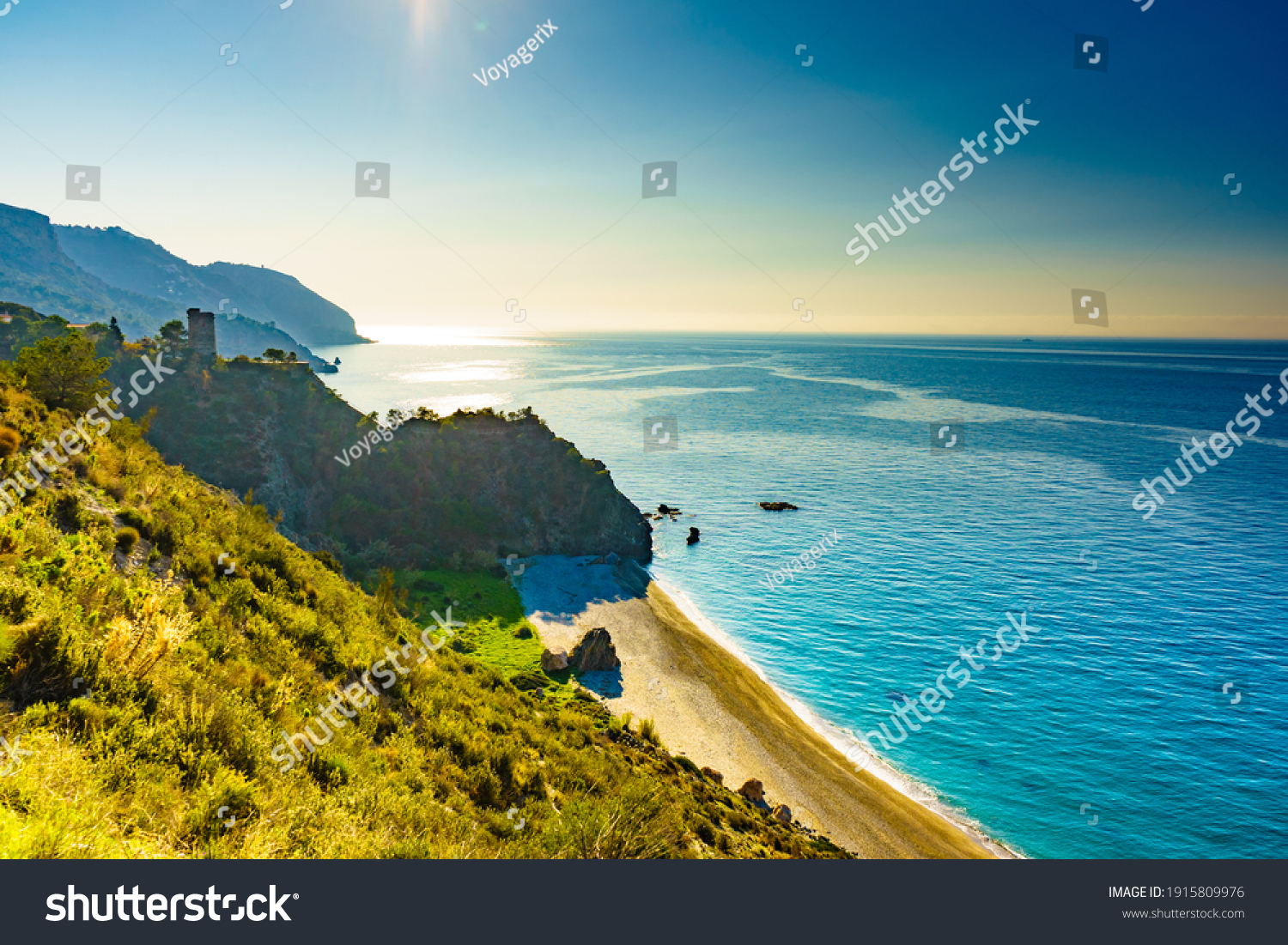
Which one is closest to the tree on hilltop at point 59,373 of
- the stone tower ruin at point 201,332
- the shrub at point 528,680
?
the shrub at point 528,680

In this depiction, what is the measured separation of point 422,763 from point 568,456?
47.6 metres

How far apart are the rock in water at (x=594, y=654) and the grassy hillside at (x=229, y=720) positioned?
14.6 meters

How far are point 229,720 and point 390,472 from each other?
47.4 metres

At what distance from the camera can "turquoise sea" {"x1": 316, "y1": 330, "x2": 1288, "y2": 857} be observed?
27094mm

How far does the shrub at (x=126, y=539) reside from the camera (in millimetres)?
12289

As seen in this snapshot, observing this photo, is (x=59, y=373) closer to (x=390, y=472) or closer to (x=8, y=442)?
(x=8, y=442)

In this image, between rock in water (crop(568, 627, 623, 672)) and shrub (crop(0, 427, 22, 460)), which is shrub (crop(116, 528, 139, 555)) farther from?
rock in water (crop(568, 627, 623, 672))

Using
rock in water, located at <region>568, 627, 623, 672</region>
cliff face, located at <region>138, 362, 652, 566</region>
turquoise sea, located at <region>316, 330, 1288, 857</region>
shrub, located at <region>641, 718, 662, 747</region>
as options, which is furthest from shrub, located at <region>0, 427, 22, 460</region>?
turquoise sea, located at <region>316, 330, 1288, 857</region>

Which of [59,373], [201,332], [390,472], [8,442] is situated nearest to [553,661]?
[59,373]

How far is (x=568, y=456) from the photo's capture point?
190 feet

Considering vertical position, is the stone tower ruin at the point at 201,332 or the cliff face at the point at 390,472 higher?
the stone tower ruin at the point at 201,332

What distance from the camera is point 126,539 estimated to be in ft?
41.0

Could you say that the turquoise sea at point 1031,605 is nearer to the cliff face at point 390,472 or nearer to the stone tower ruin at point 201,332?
the cliff face at point 390,472
